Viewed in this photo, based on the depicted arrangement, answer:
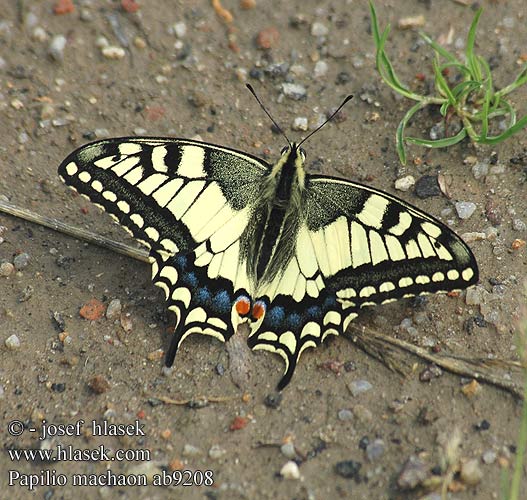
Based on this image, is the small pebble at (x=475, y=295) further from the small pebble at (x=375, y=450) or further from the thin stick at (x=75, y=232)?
the thin stick at (x=75, y=232)

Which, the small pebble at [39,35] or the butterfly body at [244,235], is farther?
the small pebble at [39,35]

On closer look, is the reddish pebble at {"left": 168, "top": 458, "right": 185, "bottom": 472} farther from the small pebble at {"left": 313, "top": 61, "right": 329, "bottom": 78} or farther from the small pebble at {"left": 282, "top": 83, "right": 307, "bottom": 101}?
the small pebble at {"left": 313, "top": 61, "right": 329, "bottom": 78}

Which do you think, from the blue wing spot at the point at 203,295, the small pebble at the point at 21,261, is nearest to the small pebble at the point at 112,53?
the small pebble at the point at 21,261

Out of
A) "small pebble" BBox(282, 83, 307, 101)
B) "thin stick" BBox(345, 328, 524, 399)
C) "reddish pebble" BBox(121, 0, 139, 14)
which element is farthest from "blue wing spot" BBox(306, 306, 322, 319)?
"reddish pebble" BBox(121, 0, 139, 14)

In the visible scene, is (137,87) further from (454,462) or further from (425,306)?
(454,462)

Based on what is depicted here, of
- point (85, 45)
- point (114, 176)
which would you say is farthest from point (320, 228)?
point (85, 45)
